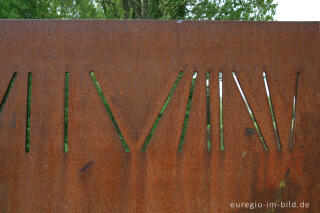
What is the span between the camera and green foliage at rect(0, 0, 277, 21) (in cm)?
700

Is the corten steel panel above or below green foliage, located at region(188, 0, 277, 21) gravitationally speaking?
below

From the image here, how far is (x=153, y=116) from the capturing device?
2.52 metres

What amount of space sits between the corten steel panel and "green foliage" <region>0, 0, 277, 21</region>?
4.19m

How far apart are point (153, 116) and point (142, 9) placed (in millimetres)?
5504

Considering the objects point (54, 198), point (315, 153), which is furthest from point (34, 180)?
point (315, 153)

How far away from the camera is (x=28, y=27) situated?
2521 mm

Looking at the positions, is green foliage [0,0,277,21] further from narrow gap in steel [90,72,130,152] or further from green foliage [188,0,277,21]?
narrow gap in steel [90,72,130,152]

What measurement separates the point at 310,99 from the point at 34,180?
2372mm

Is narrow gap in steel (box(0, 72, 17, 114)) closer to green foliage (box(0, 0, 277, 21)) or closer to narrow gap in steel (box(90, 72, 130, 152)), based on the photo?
narrow gap in steel (box(90, 72, 130, 152))

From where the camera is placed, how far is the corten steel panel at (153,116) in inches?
97.2

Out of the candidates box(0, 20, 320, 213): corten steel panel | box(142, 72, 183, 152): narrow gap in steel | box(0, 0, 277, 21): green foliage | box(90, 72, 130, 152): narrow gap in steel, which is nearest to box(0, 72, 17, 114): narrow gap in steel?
box(0, 20, 320, 213): corten steel panel

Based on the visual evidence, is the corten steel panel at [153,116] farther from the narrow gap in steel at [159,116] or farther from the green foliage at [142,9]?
the green foliage at [142,9]

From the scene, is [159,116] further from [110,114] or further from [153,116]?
[110,114]

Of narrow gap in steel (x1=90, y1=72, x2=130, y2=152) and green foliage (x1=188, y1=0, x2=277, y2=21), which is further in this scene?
green foliage (x1=188, y1=0, x2=277, y2=21)
